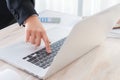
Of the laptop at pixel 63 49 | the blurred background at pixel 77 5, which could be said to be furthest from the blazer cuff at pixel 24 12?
the blurred background at pixel 77 5

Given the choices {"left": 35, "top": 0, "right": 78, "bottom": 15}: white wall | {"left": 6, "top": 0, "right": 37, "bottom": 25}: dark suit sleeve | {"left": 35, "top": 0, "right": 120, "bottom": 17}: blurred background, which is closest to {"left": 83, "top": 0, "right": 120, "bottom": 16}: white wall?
{"left": 35, "top": 0, "right": 120, "bottom": 17}: blurred background

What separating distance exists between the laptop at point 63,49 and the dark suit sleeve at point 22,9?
11cm

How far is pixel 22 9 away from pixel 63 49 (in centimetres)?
42

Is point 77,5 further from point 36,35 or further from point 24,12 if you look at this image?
point 36,35

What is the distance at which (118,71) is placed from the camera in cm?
83

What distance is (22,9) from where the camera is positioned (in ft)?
3.49

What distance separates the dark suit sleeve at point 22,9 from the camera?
1040 millimetres

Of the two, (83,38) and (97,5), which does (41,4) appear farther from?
(83,38)

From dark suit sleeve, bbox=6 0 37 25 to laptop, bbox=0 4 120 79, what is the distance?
111 mm

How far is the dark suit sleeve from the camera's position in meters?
1.04

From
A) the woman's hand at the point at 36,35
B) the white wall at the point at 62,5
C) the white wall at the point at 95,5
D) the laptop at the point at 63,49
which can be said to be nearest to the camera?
the laptop at the point at 63,49

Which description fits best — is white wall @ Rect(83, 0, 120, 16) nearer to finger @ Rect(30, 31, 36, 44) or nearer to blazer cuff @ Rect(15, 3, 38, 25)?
blazer cuff @ Rect(15, 3, 38, 25)

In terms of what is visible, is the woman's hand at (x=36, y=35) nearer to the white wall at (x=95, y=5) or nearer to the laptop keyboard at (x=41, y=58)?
the laptop keyboard at (x=41, y=58)

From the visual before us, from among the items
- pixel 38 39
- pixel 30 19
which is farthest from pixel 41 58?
pixel 30 19
